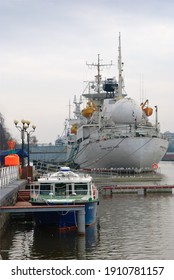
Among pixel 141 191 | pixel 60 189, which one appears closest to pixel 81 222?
pixel 60 189

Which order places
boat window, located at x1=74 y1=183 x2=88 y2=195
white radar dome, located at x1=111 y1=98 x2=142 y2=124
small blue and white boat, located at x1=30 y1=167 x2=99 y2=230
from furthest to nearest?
1. white radar dome, located at x1=111 y1=98 x2=142 y2=124
2. boat window, located at x1=74 y1=183 x2=88 y2=195
3. small blue and white boat, located at x1=30 y1=167 x2=99 y2=230

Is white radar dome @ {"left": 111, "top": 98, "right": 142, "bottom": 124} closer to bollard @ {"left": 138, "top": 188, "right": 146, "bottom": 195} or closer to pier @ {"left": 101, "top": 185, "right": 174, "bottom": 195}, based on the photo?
pier @ {"left": 101, "top": 185, "right": 174, "bottom": 195}

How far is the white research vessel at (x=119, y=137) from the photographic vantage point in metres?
78.0

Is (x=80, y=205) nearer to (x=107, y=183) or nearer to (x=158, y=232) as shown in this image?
(x=158, y=232)

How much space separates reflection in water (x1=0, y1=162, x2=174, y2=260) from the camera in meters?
24.0

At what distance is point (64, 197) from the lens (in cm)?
3000

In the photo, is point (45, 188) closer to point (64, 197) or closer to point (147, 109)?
point (64, 197)

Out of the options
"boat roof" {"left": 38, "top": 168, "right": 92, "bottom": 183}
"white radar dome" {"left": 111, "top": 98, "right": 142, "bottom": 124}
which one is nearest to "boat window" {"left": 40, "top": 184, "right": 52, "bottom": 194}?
"boat roof" {"left": 38, "top": 168, "right": 92, "bottom": 183}

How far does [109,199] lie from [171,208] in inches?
321

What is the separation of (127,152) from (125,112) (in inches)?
419

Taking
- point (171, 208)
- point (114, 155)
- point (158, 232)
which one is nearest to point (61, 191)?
point (158, 232)

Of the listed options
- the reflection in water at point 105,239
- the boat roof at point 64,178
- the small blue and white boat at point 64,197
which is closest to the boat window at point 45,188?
the small blue and white boat at point 64,197

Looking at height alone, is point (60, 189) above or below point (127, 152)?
below

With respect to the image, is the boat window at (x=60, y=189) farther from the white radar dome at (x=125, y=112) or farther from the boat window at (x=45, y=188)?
the white radar dome at (x=125, y=112)
